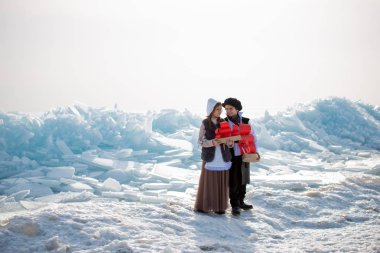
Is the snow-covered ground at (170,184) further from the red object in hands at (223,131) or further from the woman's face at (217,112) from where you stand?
the woman's face at (217,112)

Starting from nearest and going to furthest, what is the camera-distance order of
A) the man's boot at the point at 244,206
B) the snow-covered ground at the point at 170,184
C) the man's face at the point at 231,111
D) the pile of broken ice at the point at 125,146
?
1. the snow-covered ground at the point at 170,184
2. the man's face at the point at 231,111
3. the man's boot at the point at 244,206
4. the pile of broken ice at the point at 125,146

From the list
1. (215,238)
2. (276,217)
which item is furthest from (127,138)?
(215,238)

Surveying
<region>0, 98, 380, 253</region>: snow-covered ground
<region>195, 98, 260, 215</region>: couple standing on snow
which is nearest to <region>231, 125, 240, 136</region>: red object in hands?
<region>195, 98, 260, 215</region>: couple standing on snow

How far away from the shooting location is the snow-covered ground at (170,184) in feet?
10.5

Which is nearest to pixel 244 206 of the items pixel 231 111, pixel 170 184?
pixel 231 111

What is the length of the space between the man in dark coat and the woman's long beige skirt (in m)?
0.16

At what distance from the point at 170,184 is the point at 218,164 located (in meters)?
5.11

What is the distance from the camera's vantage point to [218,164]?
4289 mm

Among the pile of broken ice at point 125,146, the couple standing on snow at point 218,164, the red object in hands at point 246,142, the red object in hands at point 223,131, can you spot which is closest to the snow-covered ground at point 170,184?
the pile of broken ice at point 125,146

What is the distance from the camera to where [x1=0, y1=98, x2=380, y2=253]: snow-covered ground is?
3.19 meters

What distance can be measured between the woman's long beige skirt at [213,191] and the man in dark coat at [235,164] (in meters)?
0.16

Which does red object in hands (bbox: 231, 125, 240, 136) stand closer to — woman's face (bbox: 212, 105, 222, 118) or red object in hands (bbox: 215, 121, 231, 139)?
red object in hands (bbox: 215, 121, 231, 139)

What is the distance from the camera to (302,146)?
1534cm

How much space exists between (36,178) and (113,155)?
2.99m
